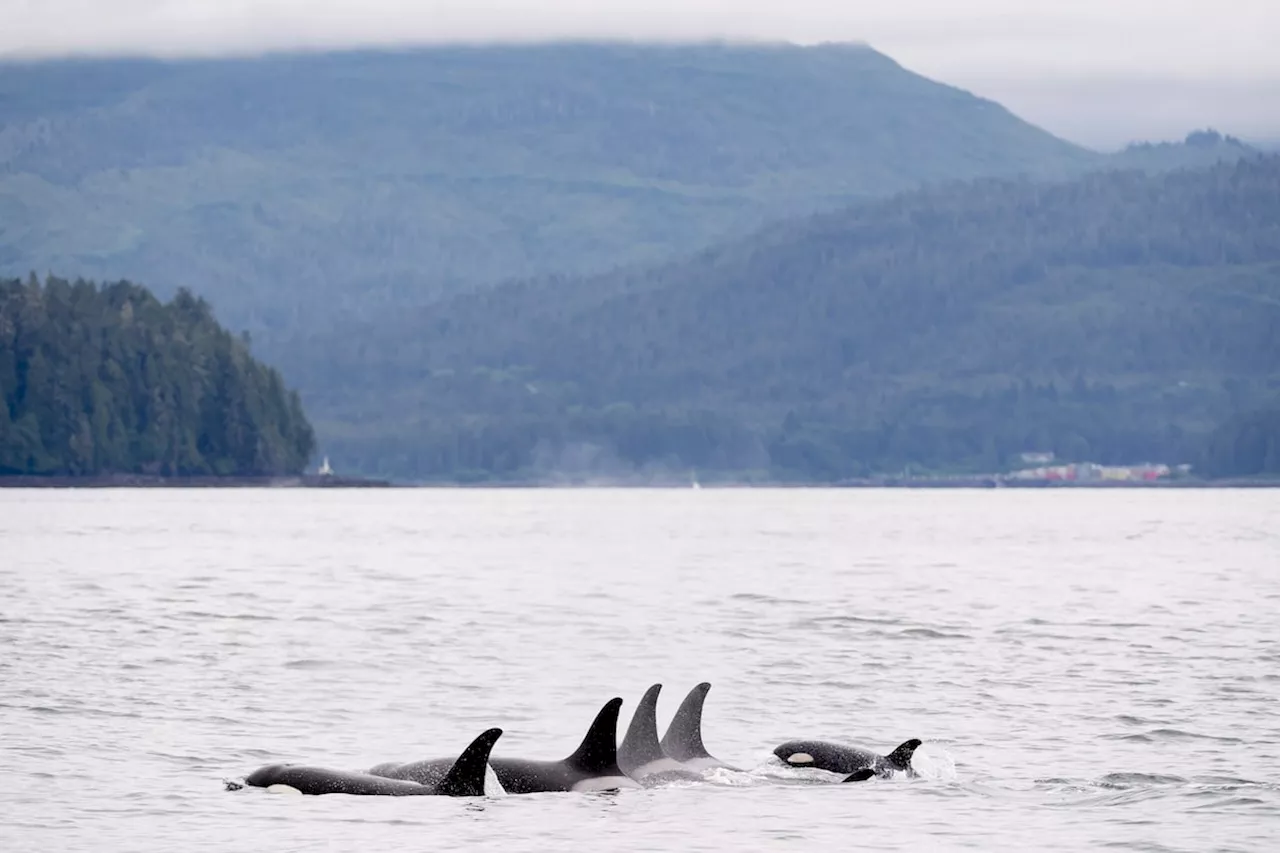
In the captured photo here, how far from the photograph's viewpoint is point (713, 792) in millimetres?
32125

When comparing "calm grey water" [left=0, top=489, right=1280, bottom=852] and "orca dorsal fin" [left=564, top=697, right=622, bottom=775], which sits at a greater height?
"orca dorsal fin" [left=564, top=697, right=622, bottom=775]

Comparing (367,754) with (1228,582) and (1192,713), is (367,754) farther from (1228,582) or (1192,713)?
(1228,582)

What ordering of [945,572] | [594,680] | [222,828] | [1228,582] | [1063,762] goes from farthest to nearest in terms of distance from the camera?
1. [945,572]
2. [1228,582]
3. [594,680]
4. [1063,762]
5. [222,828]

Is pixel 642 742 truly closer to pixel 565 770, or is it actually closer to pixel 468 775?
pixel 565 770

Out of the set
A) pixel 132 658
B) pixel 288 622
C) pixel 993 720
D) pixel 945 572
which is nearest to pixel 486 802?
pixel 993 720

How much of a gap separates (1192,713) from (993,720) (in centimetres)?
359

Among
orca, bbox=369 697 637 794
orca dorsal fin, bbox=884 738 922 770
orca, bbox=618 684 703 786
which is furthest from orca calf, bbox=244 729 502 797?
orca dorsal fin, bbox=884 738 922 770

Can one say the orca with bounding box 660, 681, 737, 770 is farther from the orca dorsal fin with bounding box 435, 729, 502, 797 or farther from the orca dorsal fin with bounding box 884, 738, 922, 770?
the orca dorsal fin with bounding box 435, 729, 502, 797

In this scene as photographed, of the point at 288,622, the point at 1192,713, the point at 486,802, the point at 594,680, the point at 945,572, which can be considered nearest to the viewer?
the point at 486,802

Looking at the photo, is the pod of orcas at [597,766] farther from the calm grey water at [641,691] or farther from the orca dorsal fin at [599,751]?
the calm grey water at [641,691]

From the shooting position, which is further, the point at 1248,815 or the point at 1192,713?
the point at 1192,713

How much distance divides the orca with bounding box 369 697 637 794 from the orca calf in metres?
0.58

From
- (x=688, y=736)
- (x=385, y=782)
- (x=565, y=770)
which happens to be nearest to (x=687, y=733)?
(x=688, y=736)

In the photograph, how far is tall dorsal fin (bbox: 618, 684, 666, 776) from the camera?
32969mm
